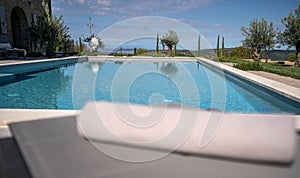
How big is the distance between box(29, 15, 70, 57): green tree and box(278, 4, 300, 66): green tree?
1205cm

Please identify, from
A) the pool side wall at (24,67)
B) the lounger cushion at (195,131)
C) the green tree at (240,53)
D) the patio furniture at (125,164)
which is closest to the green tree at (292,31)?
the green tree at (240,53)

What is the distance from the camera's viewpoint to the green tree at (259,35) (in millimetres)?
12281

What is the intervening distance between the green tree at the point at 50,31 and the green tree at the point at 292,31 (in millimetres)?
12050

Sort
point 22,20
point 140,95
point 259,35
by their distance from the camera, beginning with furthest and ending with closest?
point 22,20, point 259,35, point 140,95

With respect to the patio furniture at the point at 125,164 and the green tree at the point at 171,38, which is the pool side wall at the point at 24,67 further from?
the patio furniture at the point at 125,164

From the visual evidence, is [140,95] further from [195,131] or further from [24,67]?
[24,67]

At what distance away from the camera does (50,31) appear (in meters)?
13.0

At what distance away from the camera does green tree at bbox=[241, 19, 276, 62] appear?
12281mm

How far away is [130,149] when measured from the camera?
1748 millimetres

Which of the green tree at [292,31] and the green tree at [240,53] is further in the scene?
the green tree at [240,53]

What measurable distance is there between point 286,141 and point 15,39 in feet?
55.9

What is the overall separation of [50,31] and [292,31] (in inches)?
509

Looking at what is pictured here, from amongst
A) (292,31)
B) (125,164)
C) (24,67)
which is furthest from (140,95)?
(292,31)

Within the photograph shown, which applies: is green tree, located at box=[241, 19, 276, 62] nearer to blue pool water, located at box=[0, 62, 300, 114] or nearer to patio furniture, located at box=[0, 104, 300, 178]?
blue pool water, located at box=[0, 62, 300, 114]
